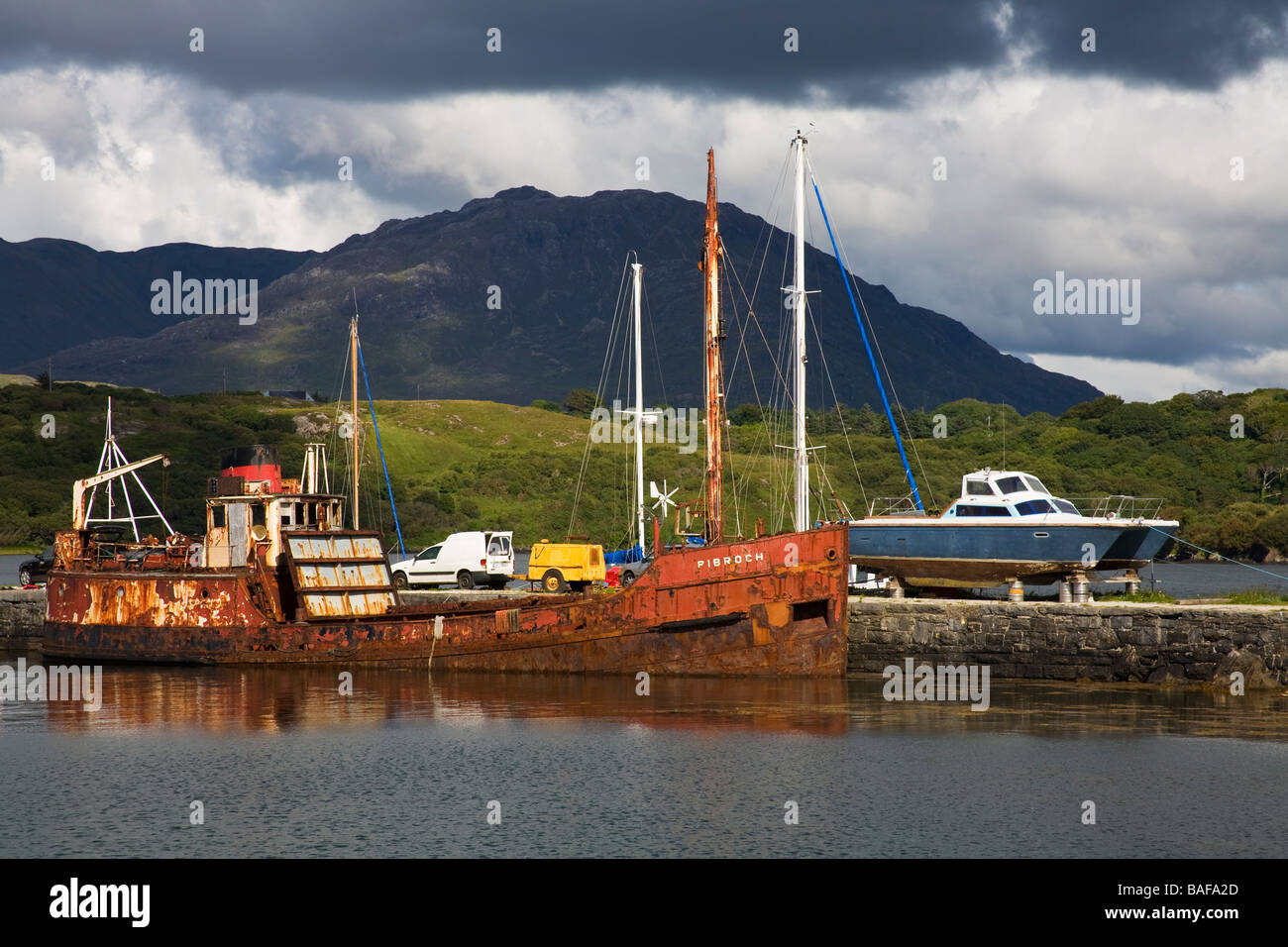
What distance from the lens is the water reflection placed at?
1144 inches

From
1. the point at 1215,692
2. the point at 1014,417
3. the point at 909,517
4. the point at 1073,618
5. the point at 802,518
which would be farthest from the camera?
the point at 1014,417

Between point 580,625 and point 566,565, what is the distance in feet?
40.4

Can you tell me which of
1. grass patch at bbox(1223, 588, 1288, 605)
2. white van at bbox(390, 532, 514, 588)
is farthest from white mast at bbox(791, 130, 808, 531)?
white van at bbox(390, 532, 514, 588)

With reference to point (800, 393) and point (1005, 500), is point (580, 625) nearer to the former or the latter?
point (800, 393)

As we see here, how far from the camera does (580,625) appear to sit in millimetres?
35969

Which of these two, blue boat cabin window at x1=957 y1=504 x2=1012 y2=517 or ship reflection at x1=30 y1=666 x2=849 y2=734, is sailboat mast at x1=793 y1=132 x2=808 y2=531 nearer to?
blue boat cabin window at x1=957 y1=504 x2=1012 y2=517

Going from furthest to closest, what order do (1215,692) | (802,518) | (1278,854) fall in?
(802,518) → (1215,692) → (1278,854)

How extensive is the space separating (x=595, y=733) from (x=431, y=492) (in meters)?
113

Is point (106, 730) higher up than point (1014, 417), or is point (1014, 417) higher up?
point (1014, 417)

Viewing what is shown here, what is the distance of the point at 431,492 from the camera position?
140m

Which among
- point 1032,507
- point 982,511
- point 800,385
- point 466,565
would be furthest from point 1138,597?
point 466,565
